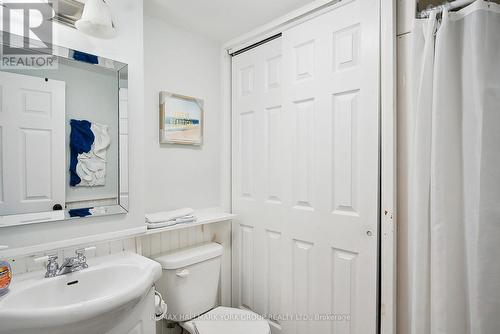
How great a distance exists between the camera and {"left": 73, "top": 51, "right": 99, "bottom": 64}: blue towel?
3.97ft

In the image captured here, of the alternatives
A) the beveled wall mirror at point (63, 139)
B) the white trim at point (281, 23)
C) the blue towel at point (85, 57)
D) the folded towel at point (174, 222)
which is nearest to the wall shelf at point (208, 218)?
the folded towel at point (174, 222)

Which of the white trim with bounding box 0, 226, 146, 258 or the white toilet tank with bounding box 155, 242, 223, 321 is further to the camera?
the white toilet tank with bounding box 155, 242, 223, 321

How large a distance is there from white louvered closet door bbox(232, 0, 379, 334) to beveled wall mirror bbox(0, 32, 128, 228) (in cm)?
87

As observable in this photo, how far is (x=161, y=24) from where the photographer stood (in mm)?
1671

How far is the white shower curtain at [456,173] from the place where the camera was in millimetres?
955

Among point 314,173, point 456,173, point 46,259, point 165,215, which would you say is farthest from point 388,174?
point 46,259

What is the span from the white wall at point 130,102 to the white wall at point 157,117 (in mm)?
221

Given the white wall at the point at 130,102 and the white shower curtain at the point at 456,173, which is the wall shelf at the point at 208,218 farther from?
the white shower curtain at the point at 456,173

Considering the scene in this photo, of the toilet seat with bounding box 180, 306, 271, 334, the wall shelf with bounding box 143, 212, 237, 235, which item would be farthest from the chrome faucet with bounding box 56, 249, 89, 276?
the toilet seat with bounding box 180, 306, 271, 334

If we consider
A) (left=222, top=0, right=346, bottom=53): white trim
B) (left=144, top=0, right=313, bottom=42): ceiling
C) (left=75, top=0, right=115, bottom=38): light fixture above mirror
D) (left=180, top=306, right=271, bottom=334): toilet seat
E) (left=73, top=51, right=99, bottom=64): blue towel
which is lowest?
(left=180, top=306, right=271, bottom=334): toilet seat

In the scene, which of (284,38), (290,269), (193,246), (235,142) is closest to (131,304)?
(193,246)

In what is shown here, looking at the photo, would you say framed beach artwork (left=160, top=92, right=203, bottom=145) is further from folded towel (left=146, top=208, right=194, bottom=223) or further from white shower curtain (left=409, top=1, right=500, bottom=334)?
white shower curtain (left=409, top=1, right=500, bottom=334)

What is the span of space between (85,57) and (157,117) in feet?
1.70

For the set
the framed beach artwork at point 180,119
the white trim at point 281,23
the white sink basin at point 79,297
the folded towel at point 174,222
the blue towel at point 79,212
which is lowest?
the white sink basin at point 79,297
